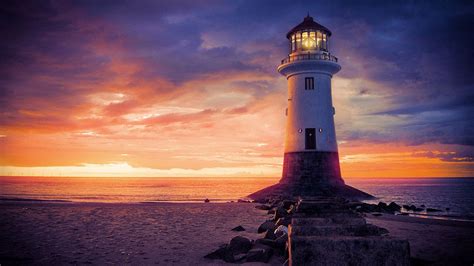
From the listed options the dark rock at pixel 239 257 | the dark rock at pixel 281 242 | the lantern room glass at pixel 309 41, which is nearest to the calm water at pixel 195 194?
the lantern room glass at pixel 309 41

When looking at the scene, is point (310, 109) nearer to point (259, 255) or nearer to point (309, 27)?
point (309, 27)

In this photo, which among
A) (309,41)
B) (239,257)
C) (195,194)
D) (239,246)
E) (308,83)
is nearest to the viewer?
(239,257)

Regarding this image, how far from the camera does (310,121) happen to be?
2708cm

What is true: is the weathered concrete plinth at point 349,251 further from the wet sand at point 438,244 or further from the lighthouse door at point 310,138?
the lighthouse door at point 310,138

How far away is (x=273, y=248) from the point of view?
8641 millimetres

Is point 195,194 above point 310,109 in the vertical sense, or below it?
below

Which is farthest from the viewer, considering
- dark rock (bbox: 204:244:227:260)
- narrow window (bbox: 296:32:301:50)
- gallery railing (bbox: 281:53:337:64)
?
narrow window (bbox: 296:32:301:50)

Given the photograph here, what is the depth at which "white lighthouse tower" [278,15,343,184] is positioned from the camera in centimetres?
2667

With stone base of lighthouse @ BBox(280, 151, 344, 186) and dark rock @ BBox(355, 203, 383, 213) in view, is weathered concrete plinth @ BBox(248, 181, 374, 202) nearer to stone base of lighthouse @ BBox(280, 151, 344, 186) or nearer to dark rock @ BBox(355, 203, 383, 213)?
stone base of lighthouse @ BBox(280, 151, 344, 186)

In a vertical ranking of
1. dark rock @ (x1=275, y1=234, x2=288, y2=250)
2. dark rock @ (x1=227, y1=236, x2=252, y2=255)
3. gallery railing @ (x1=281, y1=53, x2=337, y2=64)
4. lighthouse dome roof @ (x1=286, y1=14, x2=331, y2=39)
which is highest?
lighthouse dome roof @ (x1=286, y1=14, x2=331, y2=39)

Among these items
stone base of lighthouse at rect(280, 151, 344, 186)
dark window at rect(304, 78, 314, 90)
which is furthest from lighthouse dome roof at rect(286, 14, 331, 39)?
stone base of lighthouse at rect(280, 151, 344, 186)

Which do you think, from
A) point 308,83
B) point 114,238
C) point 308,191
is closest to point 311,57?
point 308,83

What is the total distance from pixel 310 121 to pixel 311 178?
14.4ft

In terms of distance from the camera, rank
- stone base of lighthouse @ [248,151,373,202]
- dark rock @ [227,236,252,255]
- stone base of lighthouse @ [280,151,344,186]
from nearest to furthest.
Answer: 1. dark rock @ [227,236,252,255]
2. stone base of lighthouse @ [248,151,373,202]
3. stone base of lighthouse @ [280,151,344,186]
